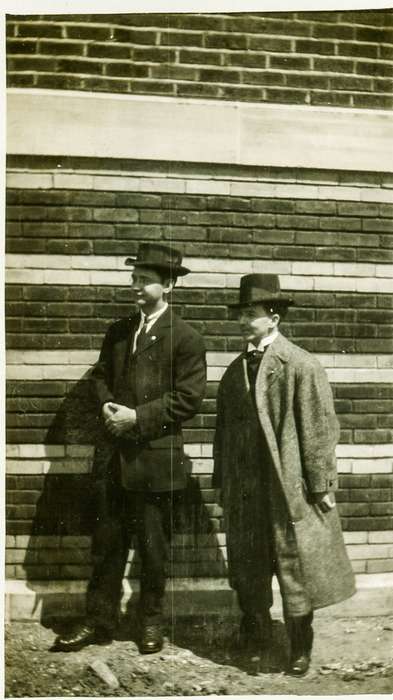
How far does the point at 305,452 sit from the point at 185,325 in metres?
1.01

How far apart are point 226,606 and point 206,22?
3.56m

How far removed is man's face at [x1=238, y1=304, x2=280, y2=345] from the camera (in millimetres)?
3672

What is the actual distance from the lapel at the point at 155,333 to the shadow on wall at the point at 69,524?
1.71ft

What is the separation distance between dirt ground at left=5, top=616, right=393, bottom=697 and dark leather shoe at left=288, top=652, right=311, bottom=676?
5 centimetres

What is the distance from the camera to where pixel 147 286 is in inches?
150

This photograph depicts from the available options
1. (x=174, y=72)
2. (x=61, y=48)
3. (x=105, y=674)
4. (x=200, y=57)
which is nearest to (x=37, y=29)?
(x=61, y=48)

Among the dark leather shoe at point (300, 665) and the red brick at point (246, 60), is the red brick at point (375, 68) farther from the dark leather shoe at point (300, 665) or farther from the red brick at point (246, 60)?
the dark leather shoe at point (300, 665)

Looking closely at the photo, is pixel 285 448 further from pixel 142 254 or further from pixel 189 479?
pixel 142 254

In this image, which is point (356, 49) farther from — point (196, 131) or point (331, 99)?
point (196, 131)

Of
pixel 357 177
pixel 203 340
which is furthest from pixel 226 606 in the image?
pixel 357 177

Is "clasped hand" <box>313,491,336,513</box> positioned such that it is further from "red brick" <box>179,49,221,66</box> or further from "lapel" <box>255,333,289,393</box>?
"red brick" <box>179,49,221,66</box>

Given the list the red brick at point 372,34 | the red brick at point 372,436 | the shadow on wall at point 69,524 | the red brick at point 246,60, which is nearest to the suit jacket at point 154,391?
the shadow on wall at point 69,524

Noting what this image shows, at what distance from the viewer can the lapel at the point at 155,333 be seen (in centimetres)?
378

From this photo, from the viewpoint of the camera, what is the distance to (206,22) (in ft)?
12.9
